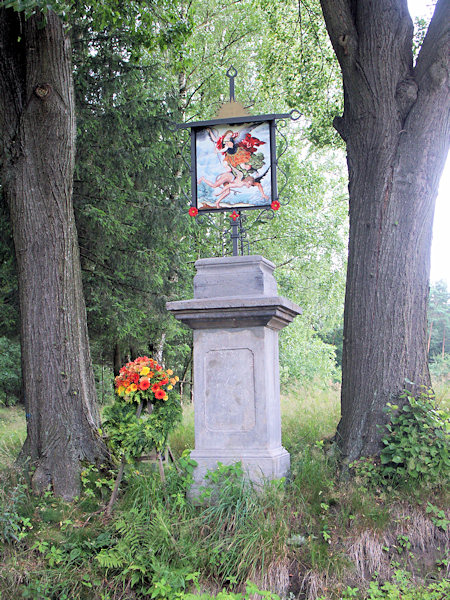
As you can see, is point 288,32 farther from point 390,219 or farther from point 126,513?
point 126,513

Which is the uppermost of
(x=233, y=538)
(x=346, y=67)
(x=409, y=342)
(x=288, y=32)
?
(x=288, y=32)

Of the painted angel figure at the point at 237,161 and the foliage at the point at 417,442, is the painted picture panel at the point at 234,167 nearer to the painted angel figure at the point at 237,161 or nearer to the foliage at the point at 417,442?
the painted angel figure at the point at 237,161

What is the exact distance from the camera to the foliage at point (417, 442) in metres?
4.54

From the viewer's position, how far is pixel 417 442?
15.3 feet

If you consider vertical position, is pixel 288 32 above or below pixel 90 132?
above

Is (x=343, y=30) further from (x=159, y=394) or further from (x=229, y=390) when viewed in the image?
(x=159, y=394)

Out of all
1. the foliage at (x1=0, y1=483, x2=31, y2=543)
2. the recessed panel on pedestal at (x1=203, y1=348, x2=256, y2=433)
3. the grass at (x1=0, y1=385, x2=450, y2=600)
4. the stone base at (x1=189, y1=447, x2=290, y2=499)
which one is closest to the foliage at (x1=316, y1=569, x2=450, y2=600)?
the grass at (x1=0, y1=385, x2=450, y2=600)

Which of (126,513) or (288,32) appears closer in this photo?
(126,513)

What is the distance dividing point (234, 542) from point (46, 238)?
3438 millimetres

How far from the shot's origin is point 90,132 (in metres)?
8.54


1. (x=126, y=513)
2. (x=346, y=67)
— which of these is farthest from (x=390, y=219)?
(x=126, y=513)

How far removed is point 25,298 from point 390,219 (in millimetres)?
3692

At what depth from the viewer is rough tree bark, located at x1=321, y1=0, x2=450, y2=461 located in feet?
16.8

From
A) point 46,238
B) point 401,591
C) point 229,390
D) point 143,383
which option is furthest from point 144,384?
point 401,591
